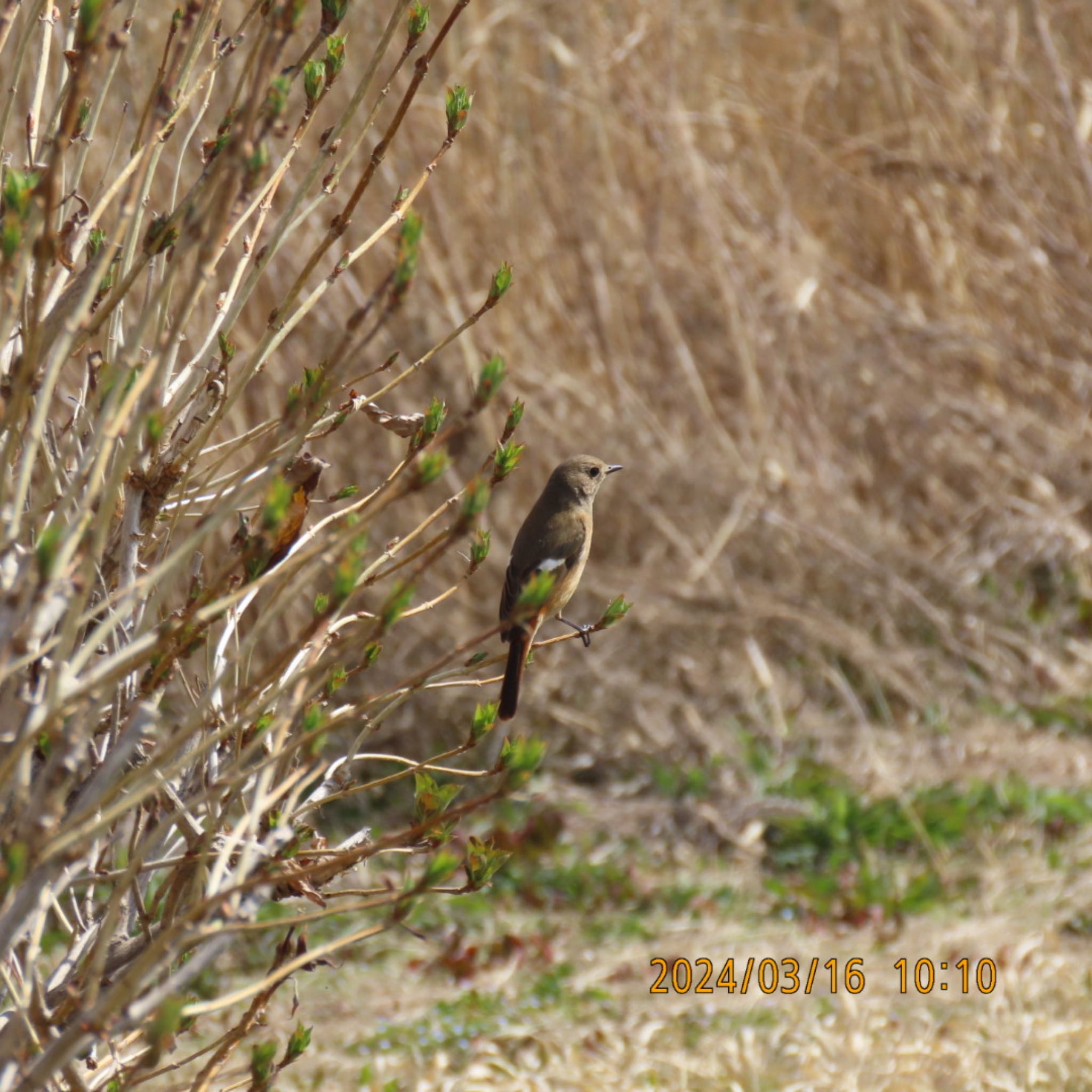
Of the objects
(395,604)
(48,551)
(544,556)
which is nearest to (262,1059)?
(395,604)

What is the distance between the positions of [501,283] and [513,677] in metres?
0.81

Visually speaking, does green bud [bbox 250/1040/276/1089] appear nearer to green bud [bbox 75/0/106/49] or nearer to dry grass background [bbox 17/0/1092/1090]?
green bud [bbox 75/0/106/49]

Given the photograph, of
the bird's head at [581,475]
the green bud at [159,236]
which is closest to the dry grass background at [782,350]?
the bird's head at [581,475]

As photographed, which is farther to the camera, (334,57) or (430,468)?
(334,57)

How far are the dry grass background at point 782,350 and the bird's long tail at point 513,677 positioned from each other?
10.2ft

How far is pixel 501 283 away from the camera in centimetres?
207

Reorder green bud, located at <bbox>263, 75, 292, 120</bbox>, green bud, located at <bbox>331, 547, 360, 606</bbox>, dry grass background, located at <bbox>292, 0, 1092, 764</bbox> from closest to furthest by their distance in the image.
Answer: green bud, located at <bbox>331, 547, 360, 606</bbox>, green bud, located at <bbox>263, 75, 292, 120</bbox>, dry grass background, located at <bbox>292, 0, 1092, 764</bbox>

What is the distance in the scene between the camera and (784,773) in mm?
5980

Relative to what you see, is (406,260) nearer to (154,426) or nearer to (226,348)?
(154,426)

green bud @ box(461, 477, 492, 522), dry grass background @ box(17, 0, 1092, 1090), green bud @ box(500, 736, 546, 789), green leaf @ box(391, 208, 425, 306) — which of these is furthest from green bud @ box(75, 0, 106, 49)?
dry grass background @ box(17, 0, 1092, 1090)

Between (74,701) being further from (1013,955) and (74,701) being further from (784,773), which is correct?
(784,773)

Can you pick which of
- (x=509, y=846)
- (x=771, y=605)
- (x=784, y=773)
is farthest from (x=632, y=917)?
(x=771, y=605)

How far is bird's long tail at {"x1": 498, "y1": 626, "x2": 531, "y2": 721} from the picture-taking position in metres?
2.56

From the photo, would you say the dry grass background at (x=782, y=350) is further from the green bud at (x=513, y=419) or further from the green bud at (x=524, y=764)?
the green bud at (x=524, y=764)
